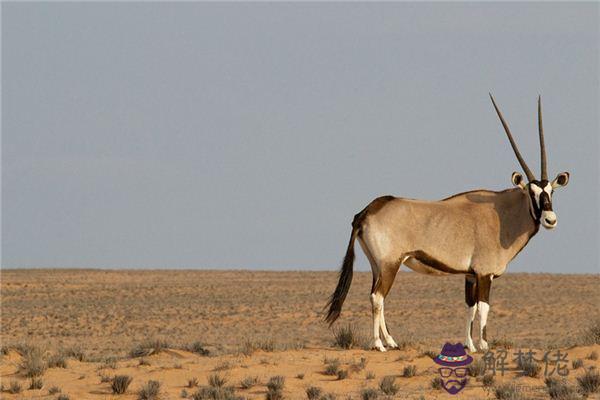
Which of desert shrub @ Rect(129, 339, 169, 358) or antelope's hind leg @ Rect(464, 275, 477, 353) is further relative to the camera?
desert shrub @ Rect(129, 339, 169, 358)

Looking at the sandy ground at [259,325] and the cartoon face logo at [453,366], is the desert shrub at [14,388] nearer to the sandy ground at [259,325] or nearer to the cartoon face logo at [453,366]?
the sandy ground at [259,325]

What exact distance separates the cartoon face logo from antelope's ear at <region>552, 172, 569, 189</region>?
9.02 feet

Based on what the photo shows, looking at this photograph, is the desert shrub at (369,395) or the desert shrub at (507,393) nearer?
the desert shrub at (507,393)

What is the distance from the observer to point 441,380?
1216 centimetres

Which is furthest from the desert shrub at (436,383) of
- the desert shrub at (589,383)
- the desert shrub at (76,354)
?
the desert shrub at (76,354)

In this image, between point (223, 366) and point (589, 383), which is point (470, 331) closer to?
point (589, 383)

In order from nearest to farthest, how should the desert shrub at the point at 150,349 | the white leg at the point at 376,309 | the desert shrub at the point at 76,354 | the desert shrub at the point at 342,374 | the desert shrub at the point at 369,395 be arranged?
the desert shrub at the point at 369,395, the desert shrub at the point at 342,374, the white leg at the point at 376,309, the desert shrub at the point at 150,349, the desert shrub at the point at 76,354

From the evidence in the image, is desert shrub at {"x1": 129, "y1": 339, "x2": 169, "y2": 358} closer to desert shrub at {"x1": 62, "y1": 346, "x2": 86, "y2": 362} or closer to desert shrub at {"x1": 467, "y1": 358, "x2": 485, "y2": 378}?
desert shrub at {"x1": 62, "y1": 346, "x2": 86, "y2": 362}

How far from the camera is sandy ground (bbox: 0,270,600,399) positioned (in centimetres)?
1283

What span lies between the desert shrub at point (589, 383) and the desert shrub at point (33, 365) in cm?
747

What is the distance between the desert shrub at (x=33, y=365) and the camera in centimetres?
1398

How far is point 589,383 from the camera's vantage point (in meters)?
11.6

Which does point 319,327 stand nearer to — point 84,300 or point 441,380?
point 84,300

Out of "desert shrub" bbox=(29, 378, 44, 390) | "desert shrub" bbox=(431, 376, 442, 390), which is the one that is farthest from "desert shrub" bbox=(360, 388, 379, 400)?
"desert shrub" bbox=(29, 378, 44, 390)
